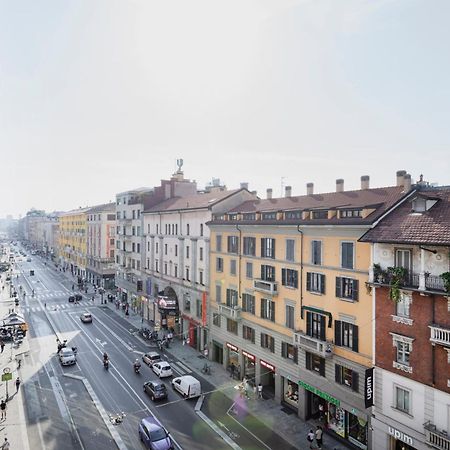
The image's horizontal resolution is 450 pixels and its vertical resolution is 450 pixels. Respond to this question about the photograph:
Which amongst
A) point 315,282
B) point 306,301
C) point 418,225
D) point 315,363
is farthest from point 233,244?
point 418,225

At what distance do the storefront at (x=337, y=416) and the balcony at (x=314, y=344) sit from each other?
3510 millimetres

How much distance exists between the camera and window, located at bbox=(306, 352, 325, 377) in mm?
32156

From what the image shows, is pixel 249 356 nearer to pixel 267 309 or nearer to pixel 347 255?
pixel 267 309

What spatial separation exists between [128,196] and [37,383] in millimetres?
41535

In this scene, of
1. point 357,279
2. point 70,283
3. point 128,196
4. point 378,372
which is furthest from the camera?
point 70,283

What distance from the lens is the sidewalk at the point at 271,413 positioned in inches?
1207

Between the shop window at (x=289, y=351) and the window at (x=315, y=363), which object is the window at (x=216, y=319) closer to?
the shop window at (x=289, y=351)

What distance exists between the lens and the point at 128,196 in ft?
249

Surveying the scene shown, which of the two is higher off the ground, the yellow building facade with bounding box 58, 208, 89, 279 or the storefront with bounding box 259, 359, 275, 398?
the yellow building facade with bounding box 58, 208, 89, 279

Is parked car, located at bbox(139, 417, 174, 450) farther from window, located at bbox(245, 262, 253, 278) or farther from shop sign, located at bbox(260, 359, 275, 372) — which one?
window, located at bbox(245, 262, 253, 278)

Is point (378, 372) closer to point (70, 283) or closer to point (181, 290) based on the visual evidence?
point (181, 290)

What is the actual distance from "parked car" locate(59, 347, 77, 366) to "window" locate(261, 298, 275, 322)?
24.4 m

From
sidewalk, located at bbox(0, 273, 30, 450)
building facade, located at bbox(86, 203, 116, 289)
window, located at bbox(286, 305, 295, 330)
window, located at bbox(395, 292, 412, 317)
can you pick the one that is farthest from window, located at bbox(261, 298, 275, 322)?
building facade, located at bbox(86, 203, 116, 289)

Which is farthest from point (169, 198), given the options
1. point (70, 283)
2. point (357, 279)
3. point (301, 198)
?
point (70, 283)
